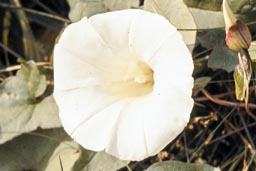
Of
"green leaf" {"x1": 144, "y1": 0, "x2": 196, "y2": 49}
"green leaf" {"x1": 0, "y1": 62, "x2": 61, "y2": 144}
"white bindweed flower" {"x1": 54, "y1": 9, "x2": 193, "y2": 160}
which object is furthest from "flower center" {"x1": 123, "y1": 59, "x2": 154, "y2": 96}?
"green leaf" {"x1": 0, "y1": 62, "x2": 61, "y2": 144}

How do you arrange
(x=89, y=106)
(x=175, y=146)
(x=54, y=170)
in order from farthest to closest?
(x=175, y=146)
(x=54, y=170)
(x=89, y=106)

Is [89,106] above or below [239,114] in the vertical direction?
above

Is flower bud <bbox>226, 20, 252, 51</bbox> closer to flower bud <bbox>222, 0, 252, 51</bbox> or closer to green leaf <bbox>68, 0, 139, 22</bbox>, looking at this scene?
flower bud <bbox>222, 0, 252, 51</bbox>

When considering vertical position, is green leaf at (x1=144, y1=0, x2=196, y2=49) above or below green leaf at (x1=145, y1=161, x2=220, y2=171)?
above

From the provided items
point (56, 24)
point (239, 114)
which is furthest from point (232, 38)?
point (56, 24)

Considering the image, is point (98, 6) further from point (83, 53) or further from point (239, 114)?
point (239, 114)

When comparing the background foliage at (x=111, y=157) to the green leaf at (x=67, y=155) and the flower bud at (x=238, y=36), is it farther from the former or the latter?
the flower bud at (x=238, y=36)

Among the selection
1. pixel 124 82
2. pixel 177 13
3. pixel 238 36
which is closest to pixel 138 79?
pixel 124 82

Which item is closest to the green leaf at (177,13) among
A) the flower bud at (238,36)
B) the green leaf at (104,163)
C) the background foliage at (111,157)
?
the background foliage at (111,157)
